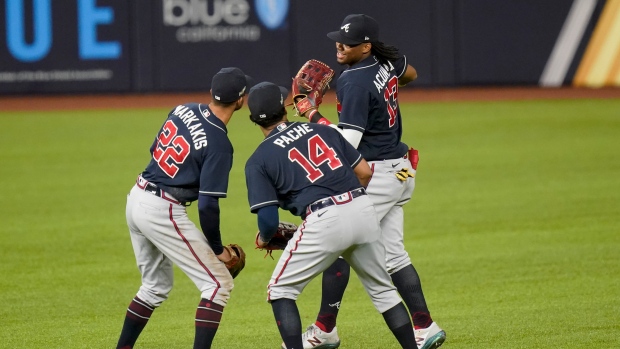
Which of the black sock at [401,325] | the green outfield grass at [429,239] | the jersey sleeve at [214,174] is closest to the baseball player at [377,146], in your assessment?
the green outfield grass at [429,239]

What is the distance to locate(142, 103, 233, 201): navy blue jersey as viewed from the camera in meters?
5.66

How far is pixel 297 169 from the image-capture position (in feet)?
A: 18.0

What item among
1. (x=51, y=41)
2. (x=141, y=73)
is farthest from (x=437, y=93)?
(x=51, y=41)

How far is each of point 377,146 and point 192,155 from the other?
128cm

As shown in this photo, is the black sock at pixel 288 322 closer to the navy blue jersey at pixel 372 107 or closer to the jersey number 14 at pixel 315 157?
the jersey number 14 at pixel 315 157

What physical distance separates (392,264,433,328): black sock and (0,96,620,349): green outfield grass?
0.29m

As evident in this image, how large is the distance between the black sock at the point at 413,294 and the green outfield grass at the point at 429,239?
0.29m

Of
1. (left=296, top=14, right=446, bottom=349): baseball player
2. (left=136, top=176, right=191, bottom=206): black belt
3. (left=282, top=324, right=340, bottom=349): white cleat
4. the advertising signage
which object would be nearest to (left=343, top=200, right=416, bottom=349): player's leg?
(left=296, top=14, right=446, bottom=349): baseball player

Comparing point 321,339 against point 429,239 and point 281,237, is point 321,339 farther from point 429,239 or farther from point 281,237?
point 429,239

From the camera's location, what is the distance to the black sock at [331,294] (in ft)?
21.3

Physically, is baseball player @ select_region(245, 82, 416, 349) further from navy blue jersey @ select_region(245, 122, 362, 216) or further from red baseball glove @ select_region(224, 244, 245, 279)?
red baseball glove @ select_region(224, 244, 245, 279)

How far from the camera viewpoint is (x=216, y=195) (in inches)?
221

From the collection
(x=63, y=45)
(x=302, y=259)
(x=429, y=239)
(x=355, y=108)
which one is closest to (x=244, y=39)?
(x=63, y=45)

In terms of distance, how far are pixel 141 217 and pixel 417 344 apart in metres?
1.87
